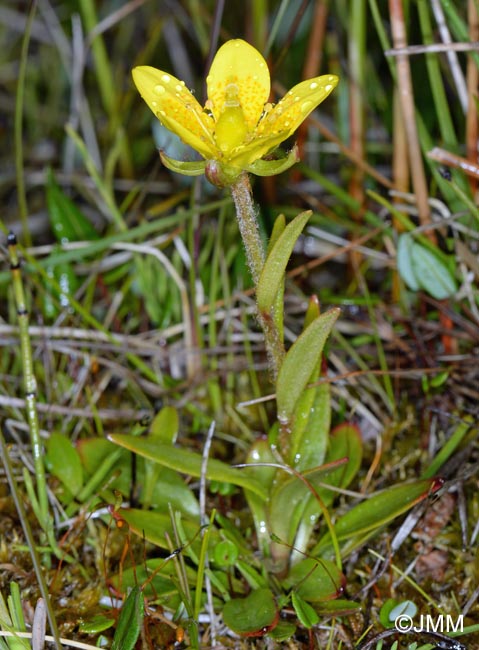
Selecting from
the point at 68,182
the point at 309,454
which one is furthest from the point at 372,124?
the point at 309,454

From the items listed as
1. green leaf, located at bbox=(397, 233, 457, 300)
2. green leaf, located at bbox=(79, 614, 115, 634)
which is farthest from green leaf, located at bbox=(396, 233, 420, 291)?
green leaf, located at bbox=(79, 614, 115, 634)

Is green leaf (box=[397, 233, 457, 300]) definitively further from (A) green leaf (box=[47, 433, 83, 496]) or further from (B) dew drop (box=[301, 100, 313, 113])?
(A) green leaf (box=[47, 433, 83, 496])

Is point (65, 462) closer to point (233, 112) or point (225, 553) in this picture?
point (225, 553)

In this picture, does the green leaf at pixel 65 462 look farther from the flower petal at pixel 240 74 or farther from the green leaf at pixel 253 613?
the flower petal at pixel 240 74

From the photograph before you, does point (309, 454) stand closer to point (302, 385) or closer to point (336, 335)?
point (302, 385)

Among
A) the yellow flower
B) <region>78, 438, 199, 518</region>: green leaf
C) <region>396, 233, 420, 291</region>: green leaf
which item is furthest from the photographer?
<region>396, 233, 420, 291</region>: green leaf

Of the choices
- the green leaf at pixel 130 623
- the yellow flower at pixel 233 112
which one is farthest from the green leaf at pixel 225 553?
the yellow flower at pixel 233 112
